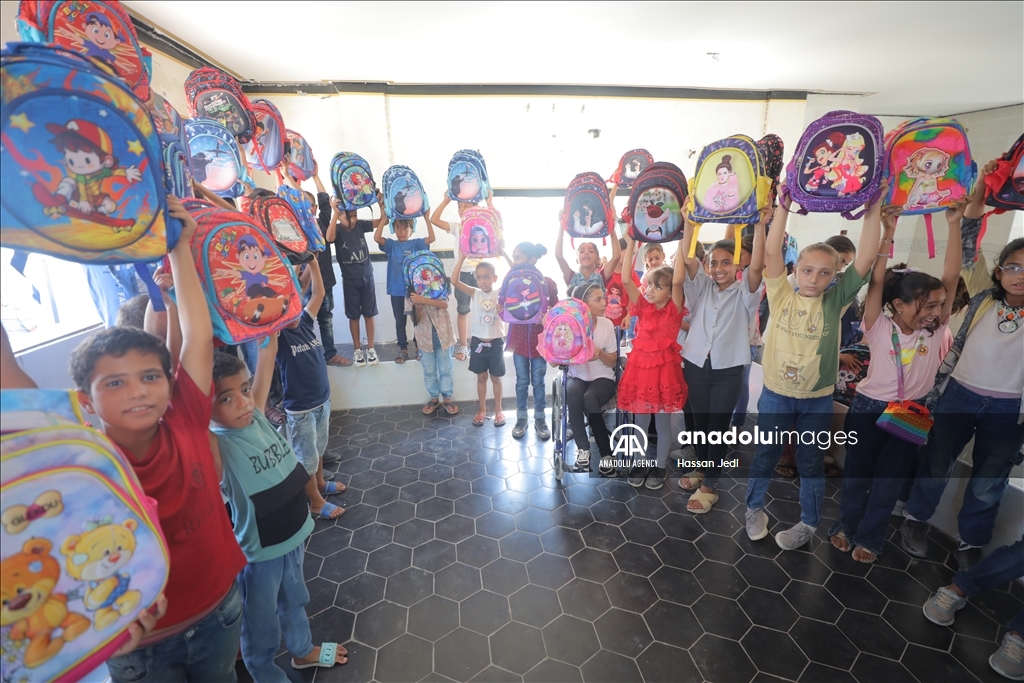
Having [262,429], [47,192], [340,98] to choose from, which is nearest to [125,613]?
[262,429]

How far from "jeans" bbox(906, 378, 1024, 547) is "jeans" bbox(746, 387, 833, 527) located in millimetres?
497

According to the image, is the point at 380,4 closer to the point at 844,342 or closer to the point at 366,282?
the point at 366,282

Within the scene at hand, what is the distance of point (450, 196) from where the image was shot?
3.60m

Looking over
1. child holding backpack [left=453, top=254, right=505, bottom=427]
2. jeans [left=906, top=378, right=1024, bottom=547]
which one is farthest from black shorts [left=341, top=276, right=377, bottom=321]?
jeans [left=906, top=378, right=1024, bottom=547]

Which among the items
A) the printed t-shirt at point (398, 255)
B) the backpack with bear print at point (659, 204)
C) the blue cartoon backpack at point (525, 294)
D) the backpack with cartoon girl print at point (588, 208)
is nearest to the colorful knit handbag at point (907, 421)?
the backpack with bear print at point (659, 204)

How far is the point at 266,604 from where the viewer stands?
1436 mm

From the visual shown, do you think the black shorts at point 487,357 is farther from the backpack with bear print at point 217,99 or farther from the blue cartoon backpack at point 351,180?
the backpack with bear print at point 217,99

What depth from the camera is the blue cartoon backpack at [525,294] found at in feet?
9.24

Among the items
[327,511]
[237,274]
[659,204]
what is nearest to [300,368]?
[327,511]

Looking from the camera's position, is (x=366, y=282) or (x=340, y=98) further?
(x=340, y=98)

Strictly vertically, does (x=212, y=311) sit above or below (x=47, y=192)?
below

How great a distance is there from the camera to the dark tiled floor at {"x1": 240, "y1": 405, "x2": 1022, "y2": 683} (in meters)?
1.77

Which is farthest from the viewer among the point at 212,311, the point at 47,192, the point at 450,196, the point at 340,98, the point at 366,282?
the point at 340,98

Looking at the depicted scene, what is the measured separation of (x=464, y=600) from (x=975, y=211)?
3034mm
